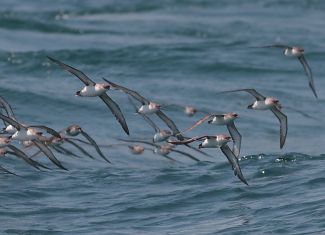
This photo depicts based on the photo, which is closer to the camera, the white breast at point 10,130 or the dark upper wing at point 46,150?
the dark upper wing at point 46,150

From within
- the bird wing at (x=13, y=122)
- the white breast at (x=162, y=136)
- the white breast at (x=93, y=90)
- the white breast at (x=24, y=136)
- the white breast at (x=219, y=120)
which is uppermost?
the white breast at (x=93, y=90)

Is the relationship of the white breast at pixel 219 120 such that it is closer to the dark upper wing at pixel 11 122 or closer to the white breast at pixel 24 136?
the white breast at pixel 24 136

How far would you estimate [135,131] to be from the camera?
34.6m

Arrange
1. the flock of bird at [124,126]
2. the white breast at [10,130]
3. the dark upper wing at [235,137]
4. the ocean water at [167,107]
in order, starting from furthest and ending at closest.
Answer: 1. the dark upper wing at [235,137]
2. the white breast at [10,130]
3. the ocean water at [167,107]
4. the flock of bird at [124,126]

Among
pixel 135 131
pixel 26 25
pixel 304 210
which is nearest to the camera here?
pixel 304 210

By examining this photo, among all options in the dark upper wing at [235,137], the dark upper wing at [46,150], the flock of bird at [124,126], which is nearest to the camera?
the flock of bird at [124,126]

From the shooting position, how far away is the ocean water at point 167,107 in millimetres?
24141

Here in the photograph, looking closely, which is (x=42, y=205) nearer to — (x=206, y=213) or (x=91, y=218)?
(x=91, y=218)

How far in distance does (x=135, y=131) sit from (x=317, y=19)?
2843 cm

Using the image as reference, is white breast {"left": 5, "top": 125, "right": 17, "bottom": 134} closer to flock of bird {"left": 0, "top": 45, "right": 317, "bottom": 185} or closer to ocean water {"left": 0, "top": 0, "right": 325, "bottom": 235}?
flock of bird {"left": 0, "top": 45, "right": 317, "bottom": 185}

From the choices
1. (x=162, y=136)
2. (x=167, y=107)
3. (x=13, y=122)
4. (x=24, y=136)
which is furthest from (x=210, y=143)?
(x=167, y=107)

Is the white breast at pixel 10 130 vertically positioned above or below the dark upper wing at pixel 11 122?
below

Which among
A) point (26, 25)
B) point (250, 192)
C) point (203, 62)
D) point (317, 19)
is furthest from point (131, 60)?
point (250, 192)

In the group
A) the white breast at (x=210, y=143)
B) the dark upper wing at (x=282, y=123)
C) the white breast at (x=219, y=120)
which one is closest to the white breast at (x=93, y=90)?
the white breast at (x=210, y=143)
